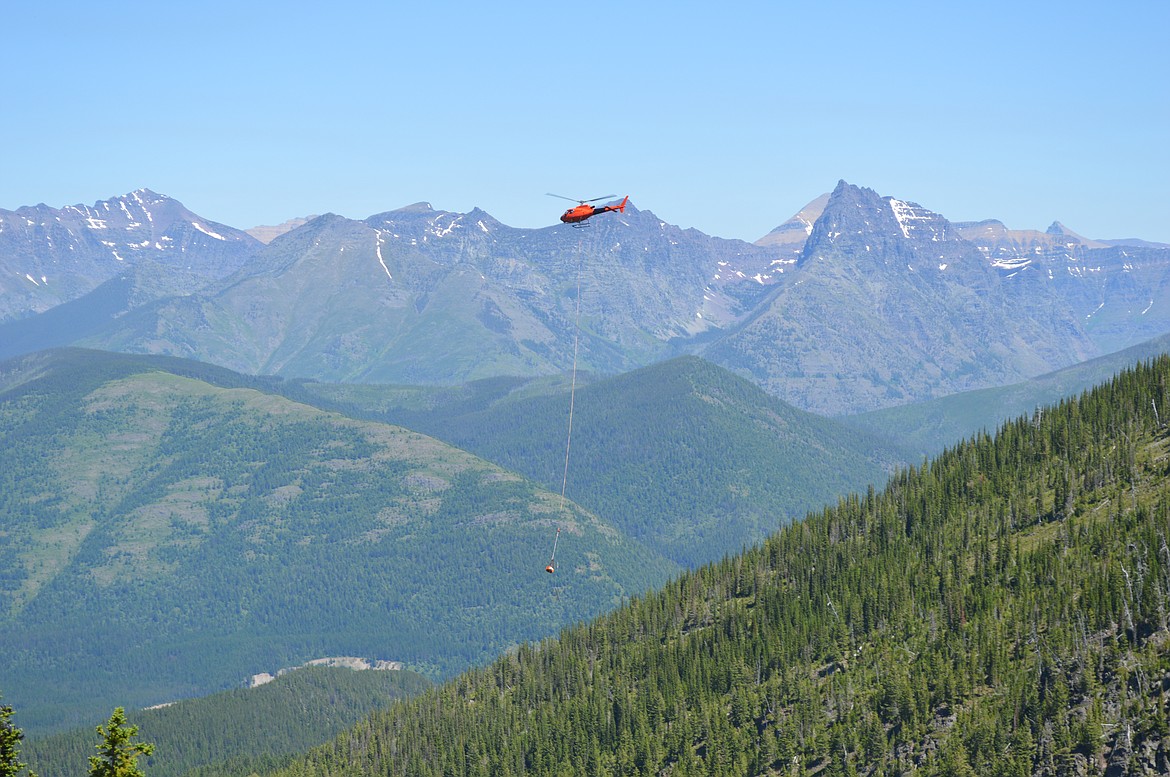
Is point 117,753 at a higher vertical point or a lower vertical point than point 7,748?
lower

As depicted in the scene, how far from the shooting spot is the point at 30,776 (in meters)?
116

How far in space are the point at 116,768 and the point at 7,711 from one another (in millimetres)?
9315

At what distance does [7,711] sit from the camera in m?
109

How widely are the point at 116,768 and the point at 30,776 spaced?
757 cm

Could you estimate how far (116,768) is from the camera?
113 metres

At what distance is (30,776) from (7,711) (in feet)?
30.9

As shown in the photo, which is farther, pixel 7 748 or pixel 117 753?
pixel 117 753

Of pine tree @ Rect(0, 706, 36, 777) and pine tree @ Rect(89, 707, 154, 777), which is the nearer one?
pine tree @ Rect(0, 706, 36, 777)

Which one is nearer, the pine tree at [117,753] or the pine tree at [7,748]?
the pine tree at [7,748]
